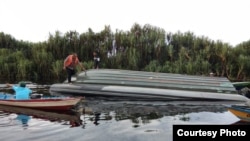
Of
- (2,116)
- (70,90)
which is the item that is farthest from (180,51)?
(2,116)

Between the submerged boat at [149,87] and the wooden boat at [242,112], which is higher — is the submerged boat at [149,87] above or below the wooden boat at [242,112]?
above

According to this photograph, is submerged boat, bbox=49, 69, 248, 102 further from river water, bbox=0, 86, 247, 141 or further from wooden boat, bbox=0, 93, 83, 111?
wooden boat, bbox=0, 93, 83, 111

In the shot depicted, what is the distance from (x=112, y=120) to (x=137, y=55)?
55.7 ft

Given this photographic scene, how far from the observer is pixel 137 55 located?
2764cm

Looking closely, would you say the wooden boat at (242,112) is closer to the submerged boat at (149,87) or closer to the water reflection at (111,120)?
the water reflection at (111,120)

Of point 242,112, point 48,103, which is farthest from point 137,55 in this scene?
point 242,112

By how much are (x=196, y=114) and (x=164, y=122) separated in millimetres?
1903

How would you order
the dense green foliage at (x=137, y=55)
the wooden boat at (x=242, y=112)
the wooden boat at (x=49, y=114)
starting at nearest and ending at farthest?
the wooden boat at (x=242, y=112) → the wooden boat at (x=49, y=114) → the dense green foliage at (x=137, y=55)

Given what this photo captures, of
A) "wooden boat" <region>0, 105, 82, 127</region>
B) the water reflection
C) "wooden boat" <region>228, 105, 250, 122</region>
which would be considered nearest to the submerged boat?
the water reflection

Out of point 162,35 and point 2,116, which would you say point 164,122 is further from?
point 162,35

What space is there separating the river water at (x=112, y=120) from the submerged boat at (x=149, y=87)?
1.73ft

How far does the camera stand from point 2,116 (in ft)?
38.4

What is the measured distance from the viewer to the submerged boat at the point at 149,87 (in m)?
14.8

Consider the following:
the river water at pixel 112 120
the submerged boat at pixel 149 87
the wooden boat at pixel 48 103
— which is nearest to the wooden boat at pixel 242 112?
the river water at pixel 112 120
